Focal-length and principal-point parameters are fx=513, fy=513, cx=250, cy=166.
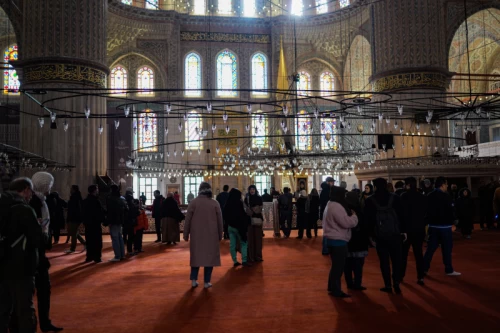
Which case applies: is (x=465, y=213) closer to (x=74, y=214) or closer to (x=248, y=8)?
(x=74, y=214)

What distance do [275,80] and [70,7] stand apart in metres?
10.4

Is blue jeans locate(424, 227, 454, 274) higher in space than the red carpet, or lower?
higher

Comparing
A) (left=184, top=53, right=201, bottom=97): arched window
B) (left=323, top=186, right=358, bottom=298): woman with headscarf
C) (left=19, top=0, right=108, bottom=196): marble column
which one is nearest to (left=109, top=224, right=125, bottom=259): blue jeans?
(left=323, top=186, right=358, bottom=298): woman with headscarf

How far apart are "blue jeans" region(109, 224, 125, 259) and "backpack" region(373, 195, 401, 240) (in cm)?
394

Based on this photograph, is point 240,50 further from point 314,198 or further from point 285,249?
point 285,249

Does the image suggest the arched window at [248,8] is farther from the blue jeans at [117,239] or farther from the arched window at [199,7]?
the blue jeans at [117,239]

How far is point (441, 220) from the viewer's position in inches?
212

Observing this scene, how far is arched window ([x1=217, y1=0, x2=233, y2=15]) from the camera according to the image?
23.4 metres

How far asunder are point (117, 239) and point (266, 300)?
3.41 m

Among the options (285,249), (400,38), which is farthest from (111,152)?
(285,249)

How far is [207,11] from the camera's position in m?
23.1

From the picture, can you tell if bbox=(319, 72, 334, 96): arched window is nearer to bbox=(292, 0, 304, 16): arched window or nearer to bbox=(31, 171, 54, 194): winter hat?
bbox=(292, 0, 304, 16): arched window

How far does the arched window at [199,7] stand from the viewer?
23.2 meters

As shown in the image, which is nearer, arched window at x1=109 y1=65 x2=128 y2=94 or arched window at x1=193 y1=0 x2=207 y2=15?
arched window at x1=109 y1=65 x2=128 y2=94
